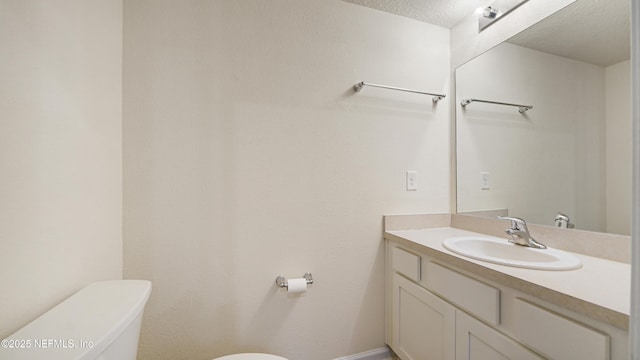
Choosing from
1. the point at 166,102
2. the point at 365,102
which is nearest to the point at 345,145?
the point at 365,102

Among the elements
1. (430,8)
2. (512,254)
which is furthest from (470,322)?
(430,8)

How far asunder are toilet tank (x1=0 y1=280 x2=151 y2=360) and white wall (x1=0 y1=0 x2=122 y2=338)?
2.3 inches

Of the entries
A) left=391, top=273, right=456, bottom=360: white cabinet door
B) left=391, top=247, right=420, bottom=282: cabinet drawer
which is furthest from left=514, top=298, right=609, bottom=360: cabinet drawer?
left=391, top=247, right=420, bottom=282: cabinet drawer

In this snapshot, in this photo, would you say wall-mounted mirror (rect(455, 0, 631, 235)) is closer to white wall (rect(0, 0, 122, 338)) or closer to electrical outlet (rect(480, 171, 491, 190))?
electrical outlet (rect(480, 171, 491, 190))

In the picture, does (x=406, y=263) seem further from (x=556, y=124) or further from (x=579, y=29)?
(x=579, y=29)

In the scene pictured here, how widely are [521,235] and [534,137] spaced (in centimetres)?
50

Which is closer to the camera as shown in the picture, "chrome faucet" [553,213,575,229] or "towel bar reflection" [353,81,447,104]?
"chrome faucet" [553,213,575,229]

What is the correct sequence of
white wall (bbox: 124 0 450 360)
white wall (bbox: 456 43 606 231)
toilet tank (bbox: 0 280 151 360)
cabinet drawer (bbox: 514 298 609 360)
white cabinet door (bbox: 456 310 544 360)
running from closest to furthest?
toilet tank (bbox: 0 280 151 360) → cabinet drawer (bbox: 514 298 609 360) → white cabinet door (bbox: 456 310 544 360) → white wall (bbox: 456 43 606 231) → white wall (bbox: 124 0 450 360)

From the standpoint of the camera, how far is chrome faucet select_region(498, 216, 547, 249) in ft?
3.72

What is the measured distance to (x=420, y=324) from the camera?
4.02 feet

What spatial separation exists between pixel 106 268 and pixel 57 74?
730 millimetres

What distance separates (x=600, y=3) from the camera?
1.01 meters

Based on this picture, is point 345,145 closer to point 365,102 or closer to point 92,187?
point 365,102

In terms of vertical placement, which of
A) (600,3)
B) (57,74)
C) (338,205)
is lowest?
(338,205)
